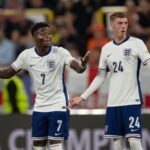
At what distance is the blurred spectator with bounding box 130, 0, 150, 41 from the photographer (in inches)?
702

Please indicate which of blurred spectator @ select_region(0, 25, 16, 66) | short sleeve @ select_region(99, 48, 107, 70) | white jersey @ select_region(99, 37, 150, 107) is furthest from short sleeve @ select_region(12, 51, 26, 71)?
blurred spectator @ select_region(0, 25, 16, 66)

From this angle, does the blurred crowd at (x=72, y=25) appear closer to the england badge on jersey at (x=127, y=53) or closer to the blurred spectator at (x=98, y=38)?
the blurred spectator at (x=98, y=38)

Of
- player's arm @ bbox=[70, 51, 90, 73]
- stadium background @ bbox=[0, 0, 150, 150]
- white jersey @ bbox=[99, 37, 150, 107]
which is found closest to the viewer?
player's arm @ bbox=[70, 51, 90, 73]

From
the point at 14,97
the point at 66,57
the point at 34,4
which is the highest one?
the point at 34,4

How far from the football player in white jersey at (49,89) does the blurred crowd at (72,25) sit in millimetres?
4572

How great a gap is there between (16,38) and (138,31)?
2506mm

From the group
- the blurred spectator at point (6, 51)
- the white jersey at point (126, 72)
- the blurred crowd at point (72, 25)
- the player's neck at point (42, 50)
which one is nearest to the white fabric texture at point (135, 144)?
the white jersey at point (126, 72)

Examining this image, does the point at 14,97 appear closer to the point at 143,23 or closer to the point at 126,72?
the point at 143,23

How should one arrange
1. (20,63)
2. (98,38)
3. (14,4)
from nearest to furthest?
1. (20,63)
2. (98,38)
3. (14,4)

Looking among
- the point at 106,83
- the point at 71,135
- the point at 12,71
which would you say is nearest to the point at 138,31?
the point at 106,83

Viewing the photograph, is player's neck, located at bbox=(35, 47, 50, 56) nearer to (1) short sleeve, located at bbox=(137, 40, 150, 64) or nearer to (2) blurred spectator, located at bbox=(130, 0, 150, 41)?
(1) short sleeve, located at bbox=(137, 40, 150, 64)

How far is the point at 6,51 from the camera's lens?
18.0m

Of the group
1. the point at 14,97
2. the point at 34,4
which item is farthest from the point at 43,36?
the point at 34,4

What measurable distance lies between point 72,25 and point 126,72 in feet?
22.6
